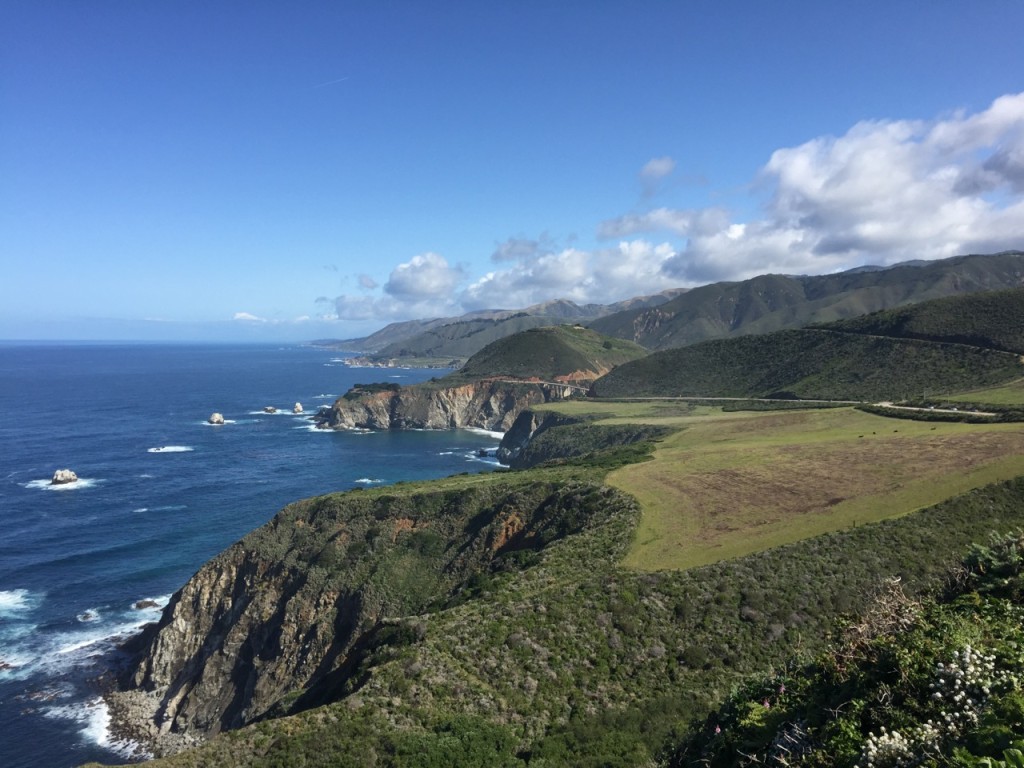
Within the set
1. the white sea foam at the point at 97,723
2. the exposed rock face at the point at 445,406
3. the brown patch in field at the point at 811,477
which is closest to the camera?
the brown patch in field at the point at 811,477

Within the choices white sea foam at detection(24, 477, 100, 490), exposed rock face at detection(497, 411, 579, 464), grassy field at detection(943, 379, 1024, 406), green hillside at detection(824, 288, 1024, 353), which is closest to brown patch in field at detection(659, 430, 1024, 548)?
grassy field at detection(943, 379, 1024, 406)

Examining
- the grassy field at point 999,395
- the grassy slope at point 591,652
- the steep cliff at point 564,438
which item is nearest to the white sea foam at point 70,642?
the grassy slope at point 591,652

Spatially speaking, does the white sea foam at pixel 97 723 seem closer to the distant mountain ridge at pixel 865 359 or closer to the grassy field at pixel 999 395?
the grassy field at pixel 999 395

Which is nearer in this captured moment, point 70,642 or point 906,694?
point 906,694

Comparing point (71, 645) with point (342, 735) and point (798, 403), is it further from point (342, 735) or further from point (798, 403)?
point (798, 403)

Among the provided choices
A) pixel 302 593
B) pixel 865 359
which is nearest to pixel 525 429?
pixel 865 359

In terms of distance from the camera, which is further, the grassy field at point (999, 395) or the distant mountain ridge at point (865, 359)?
the distant mountain ridge at point (865, 359)

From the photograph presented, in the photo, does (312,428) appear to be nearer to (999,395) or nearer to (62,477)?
(62,477)
